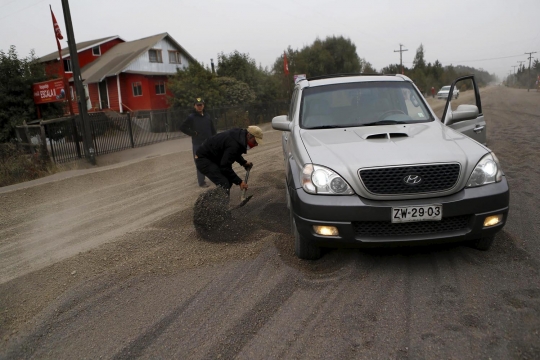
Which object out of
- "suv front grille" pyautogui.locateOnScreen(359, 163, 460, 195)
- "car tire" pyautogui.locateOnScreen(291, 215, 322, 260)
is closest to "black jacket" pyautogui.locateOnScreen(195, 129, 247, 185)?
"car tire" pyautogui.locateOnScreen(291, 215, 322, 260)

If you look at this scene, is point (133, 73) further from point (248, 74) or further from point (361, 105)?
point (361, 105)

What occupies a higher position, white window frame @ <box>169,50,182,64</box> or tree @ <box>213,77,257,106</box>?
white window frame @ <box>169,50,182,64</box>

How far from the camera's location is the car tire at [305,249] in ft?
13.6

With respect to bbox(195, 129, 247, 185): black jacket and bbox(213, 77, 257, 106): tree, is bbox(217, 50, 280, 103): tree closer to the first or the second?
bbox(213, 77, 257, 106): tree

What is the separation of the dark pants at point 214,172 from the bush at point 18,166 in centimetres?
725

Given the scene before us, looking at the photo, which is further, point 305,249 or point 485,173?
point 305,249

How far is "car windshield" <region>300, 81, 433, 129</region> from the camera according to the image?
5031 millimetres

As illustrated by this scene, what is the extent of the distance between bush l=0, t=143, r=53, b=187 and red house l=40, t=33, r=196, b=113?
70.6 ft

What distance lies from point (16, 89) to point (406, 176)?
1801 cm

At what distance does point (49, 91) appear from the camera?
16562 millimetres

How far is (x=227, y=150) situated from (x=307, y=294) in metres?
2.66

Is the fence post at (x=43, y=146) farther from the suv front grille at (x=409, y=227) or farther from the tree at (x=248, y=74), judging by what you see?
the tree at (x=248, y=74)

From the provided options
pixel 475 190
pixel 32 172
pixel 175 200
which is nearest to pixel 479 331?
pixel 475 190

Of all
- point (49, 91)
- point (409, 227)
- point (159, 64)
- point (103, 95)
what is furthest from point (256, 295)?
point (103, 95)
